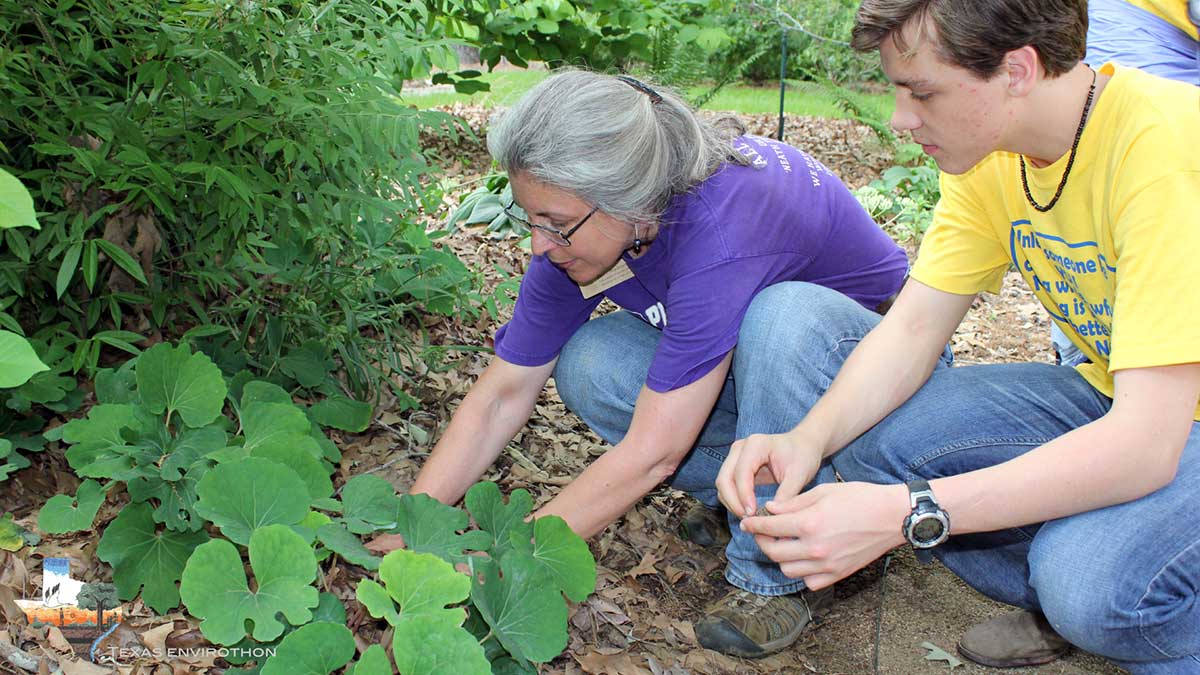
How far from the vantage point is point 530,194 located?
2.06 metres

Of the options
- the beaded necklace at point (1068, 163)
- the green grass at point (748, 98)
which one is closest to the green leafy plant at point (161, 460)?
the beaded necklace at point (1068, 163)

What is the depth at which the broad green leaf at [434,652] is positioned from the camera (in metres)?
1.42

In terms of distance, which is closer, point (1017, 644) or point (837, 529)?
point (837, 529)

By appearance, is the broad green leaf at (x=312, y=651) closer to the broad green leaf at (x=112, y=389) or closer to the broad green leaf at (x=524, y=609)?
the broad green leaf at (x=524, y=609)

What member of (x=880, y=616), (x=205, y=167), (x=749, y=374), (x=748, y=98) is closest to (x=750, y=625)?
(x=880, y=616)

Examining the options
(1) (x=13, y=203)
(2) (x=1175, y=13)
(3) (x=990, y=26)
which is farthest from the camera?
(2) (x=1175, y=13)

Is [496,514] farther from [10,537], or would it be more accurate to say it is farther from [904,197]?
[904,197]

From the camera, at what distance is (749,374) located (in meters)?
2.15

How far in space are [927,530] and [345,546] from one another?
0.96 meters

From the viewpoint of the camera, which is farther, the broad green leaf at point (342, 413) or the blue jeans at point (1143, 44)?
the blue jeans at point (1143, 44)

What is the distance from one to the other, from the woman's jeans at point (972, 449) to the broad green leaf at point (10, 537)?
3.94ft

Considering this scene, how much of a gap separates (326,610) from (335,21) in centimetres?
140

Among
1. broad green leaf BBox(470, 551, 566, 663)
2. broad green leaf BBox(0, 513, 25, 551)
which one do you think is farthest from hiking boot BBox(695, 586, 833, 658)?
broad green leaf BBox(0, 513, 25, 551)

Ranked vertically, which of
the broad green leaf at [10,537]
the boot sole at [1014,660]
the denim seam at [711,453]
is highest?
the broad green leaf at [10,537]
